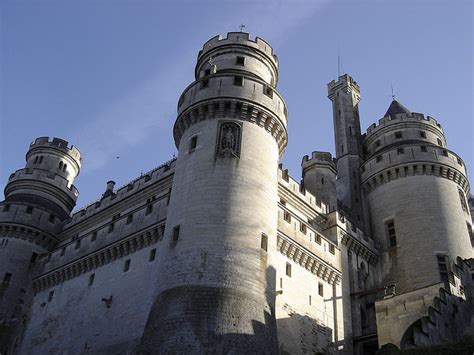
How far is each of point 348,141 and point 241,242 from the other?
25710 millimetres

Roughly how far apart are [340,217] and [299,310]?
9.31 metres

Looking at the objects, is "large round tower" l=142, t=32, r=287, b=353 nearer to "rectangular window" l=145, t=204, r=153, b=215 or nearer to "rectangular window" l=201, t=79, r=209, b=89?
"rectangular window" l=201, t=79, r=209, b=89

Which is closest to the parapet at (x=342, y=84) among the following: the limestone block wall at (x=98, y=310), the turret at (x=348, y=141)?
the turret at (x=348, y=141)

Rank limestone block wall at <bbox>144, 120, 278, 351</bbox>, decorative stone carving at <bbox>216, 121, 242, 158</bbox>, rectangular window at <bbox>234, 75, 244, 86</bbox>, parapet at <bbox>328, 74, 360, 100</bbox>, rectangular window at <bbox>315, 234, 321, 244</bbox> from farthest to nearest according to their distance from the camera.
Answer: parapet at <bbox>328, 74, 360, 100</bbox> < rectangular window at <bbox>315, 234, 321, 244</bbox> < rectangular window at <bbox>234, 75, 244, 86</bbox> < decorative stone carving at <bbox>216, 121, 242, 158</bbox> < limestone block wall at <bbox>144, 120, 278, 351</bbox>

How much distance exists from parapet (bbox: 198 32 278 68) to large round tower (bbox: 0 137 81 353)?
1759cm

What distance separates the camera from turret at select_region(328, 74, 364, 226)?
4162 cm

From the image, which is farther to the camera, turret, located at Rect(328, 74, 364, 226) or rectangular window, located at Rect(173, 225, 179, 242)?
turret, located at Rect(328, 74, 364, 226)

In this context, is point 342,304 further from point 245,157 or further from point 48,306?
point 48,306

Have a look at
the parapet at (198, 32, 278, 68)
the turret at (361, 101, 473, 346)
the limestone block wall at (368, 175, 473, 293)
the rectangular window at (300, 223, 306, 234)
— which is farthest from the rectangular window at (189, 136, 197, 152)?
the limestone block wall at (368, 175, 473, 293)

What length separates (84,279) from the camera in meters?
32.4

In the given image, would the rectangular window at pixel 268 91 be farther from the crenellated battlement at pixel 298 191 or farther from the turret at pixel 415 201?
the turret at pixel 415 201

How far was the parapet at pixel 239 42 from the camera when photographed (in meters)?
31.0

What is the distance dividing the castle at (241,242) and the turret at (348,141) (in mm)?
251

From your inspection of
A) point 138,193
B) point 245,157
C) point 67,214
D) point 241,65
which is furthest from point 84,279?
point 241,65
